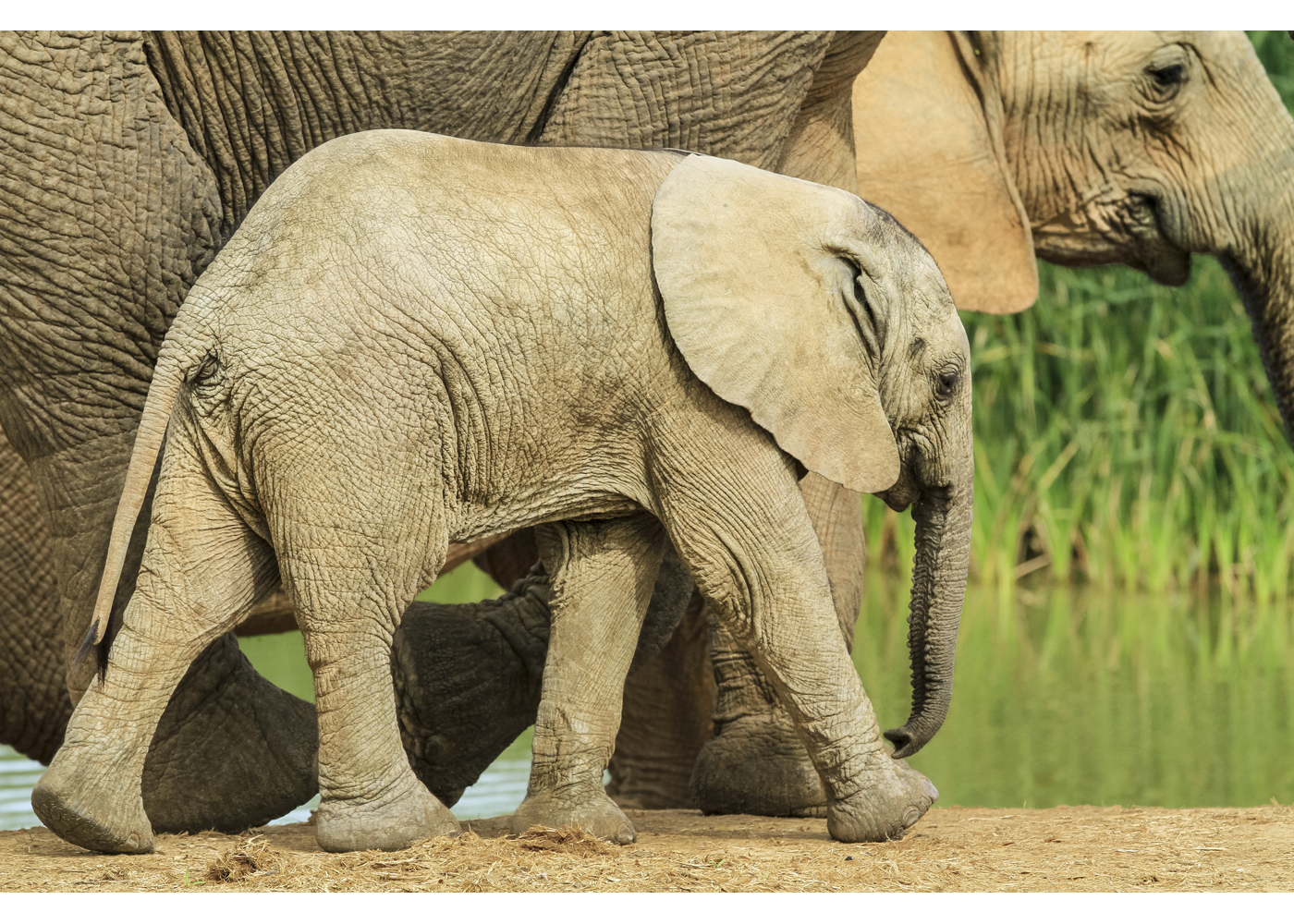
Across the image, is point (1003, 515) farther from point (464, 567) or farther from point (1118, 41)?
point (1118, 41)

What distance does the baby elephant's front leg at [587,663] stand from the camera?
3.32 metres

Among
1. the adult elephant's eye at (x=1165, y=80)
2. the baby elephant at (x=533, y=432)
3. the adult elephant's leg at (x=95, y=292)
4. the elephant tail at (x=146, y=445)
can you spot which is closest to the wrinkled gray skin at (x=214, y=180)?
the adult elephant's leg at (x=95, y=292)

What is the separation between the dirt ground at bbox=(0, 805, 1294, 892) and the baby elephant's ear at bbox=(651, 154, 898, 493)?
25.1 inches

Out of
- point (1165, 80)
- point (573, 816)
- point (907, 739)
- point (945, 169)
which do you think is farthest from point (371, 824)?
point (1165, 80)

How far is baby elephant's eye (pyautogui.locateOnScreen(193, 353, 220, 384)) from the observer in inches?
120

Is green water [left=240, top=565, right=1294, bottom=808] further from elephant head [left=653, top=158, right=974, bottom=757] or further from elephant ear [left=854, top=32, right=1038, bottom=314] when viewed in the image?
elephant head [left=653, top=158, right=974, bottom=757]

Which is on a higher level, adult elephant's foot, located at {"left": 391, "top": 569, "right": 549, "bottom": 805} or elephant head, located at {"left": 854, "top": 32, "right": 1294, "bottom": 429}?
elephant head, located at {"left": 854, "top": 32, "right": 1294, "bottom": 429}

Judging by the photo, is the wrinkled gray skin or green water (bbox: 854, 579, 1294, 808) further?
green water (bbox: 854, 579, 1294, 808)

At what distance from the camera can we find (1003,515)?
859 centimetres

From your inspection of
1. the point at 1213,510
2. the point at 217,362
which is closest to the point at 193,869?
the point at 217,362

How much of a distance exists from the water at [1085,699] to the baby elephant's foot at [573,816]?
2.03m

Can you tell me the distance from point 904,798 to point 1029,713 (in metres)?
3.55

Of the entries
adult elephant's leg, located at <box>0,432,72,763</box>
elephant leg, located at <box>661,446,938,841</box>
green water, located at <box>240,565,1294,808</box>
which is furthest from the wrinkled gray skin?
green water, located at <box>240,565,1294,808</box>

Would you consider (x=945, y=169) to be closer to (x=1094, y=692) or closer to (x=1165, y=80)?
(x=1165, y=80)
